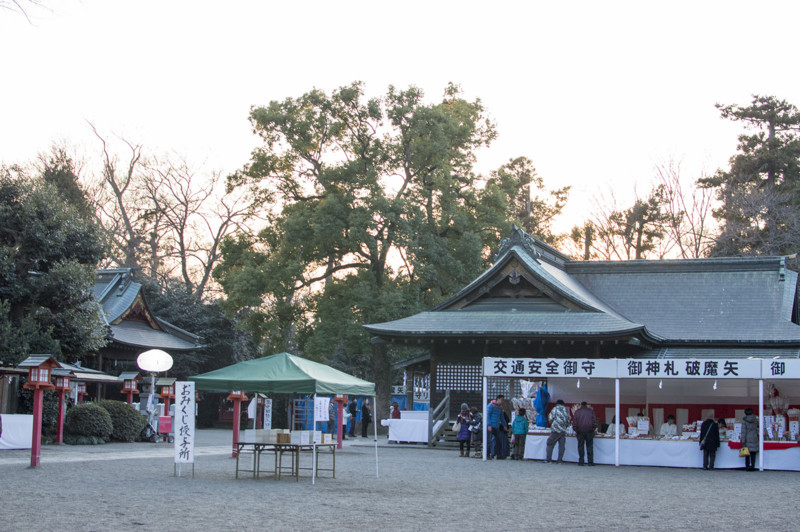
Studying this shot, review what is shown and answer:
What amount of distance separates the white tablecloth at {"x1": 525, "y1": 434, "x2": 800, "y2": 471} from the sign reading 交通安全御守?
151 centimetres

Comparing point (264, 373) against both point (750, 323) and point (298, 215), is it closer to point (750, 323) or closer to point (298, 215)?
point (750, 323)

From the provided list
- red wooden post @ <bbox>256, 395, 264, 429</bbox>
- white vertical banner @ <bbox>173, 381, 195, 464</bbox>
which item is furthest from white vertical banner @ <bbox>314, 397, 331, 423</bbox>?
red wooden post @ <bbox>256, 395, 264, 429</bbox>

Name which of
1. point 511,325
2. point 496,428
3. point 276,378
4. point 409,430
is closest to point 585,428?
point 496,428

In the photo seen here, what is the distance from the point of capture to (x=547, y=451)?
2008cm

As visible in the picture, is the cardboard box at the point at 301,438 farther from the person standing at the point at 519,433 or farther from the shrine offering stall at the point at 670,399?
the person standing at the point at 519,433

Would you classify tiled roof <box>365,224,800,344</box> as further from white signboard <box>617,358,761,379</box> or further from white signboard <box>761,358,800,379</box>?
white signboard <box>761,358,800,379</box>

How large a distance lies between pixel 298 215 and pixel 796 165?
80.6 ft

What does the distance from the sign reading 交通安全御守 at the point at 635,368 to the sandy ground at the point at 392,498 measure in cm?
201

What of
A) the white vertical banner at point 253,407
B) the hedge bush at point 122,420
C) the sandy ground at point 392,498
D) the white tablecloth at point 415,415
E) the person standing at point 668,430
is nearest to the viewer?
the sandy ground at point 392,498

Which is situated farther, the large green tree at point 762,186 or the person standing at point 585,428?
the large green tree at point 762,186

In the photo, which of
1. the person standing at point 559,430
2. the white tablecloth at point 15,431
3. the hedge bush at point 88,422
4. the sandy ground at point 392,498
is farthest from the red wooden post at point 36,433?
the person standing at point 559,430

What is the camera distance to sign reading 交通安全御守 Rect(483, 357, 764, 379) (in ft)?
60.3

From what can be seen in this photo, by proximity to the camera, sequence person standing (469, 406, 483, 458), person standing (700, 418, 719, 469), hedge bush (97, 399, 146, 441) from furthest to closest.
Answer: hedge bush (97, 399, 146, 441)
person standing (469, 406, 483, 458)
person standing (700, 418, 719, 469)

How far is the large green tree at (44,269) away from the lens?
23250mm
